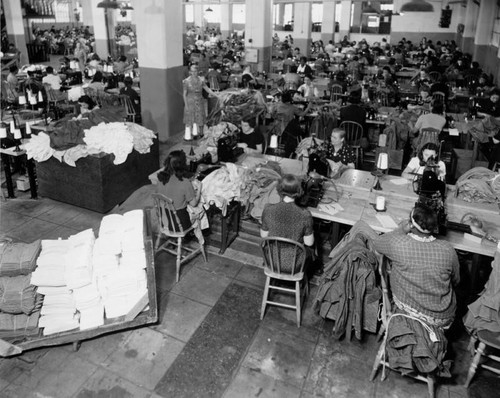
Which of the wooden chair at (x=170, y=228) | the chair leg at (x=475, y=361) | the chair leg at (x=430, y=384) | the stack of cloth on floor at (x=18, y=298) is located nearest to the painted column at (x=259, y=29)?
the wooden chair at (x=170, y=228)

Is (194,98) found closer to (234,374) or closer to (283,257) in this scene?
(283,257)

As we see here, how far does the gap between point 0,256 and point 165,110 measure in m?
5.10

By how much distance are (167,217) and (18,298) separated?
1318 mm

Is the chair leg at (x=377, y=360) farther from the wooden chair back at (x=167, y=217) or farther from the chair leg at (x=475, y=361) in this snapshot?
the wooden chair back at (x=167, y=217)

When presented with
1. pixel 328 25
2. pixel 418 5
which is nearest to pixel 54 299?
pixel 418 5

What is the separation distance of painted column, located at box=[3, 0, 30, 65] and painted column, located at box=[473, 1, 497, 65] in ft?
47.4

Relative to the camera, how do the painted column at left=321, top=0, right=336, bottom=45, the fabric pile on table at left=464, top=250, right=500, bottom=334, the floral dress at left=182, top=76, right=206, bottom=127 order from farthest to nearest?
the painted column at left=321, top=0, right=336, bottom=45
the floral dress at left=182, top=76, right=206, bottom=127
the fabric pile on table at left=464, top=250, right=500, bottom=334

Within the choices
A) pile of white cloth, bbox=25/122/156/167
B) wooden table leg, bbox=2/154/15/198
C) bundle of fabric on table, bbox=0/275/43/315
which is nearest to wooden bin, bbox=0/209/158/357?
bundle of fabric on table, bbox=0/275/43/315

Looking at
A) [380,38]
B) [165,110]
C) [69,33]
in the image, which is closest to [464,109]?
[165,110]

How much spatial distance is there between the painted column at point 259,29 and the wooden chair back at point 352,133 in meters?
7.38

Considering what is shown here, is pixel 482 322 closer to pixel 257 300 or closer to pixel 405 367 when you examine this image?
pixel 405 367

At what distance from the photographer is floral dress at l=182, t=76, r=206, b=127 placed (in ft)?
24.1

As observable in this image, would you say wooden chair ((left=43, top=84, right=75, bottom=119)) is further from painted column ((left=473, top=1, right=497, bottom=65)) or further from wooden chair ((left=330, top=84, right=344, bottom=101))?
painted column ((left=473, top=1, right=497, bottom=65))

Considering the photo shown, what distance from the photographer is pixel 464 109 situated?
28.5 ft
